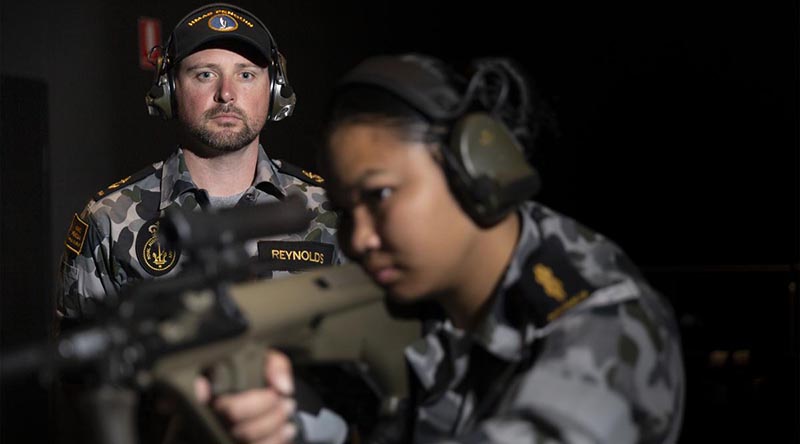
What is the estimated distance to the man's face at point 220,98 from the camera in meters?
1.91

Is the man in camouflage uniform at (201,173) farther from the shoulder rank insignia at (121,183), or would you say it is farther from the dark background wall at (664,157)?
the dark background wall at (664,157)

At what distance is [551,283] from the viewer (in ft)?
3.21

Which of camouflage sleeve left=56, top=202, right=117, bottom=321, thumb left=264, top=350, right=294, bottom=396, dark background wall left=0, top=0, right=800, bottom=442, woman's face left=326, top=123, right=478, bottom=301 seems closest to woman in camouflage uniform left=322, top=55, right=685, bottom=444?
woman's face left=326, top=123, right=478, bottom=301

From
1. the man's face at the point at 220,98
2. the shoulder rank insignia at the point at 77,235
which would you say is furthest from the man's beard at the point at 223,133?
the shoulder rank insignia at the point at 77,235

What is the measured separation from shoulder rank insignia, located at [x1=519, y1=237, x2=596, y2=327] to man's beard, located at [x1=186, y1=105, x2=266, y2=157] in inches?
41.7

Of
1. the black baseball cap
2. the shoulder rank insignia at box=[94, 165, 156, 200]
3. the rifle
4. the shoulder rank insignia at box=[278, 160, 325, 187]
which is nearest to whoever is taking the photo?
the rifle

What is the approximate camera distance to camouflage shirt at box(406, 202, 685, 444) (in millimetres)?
867

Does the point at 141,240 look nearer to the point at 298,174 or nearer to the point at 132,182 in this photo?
the point at 132,182

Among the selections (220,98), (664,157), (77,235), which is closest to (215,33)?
(220,98)

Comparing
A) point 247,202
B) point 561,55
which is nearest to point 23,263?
point 247,202

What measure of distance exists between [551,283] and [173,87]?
4.08 ft

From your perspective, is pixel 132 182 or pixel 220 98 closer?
pixel 220 98

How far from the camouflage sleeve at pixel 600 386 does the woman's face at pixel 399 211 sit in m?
0.15

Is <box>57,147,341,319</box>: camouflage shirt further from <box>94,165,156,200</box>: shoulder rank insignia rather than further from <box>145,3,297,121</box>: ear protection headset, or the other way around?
<box>145,3,297,121</box>: ear protection headset
